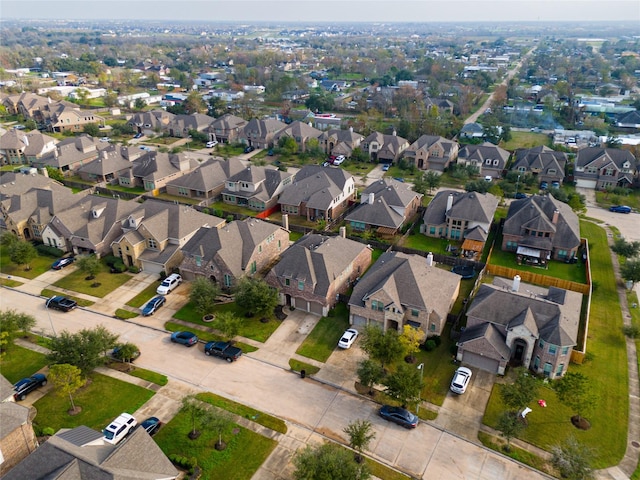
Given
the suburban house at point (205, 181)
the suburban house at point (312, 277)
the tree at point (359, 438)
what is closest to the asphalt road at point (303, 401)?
the tree at point (359, 438)

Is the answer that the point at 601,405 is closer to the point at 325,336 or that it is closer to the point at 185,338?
the point at 325,336

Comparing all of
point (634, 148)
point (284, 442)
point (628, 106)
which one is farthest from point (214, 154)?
point (628, 106)

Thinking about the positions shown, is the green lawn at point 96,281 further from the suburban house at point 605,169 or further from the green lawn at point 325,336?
the suburban house at point 605,169

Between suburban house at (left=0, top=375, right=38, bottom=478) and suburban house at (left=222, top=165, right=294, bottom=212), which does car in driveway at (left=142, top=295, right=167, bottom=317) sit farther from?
suburban house at (left=222, top=165, right=294, bottom=212)

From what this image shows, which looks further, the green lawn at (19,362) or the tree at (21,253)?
the tree at (21,253)

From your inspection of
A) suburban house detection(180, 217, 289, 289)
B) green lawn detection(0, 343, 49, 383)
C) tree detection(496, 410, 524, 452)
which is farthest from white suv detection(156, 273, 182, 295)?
tree detection(496, 410, 524, 452)

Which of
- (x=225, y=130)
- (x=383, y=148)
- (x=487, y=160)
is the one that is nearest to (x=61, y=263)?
(x=225, y=130)

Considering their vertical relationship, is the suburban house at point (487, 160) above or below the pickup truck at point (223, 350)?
above
